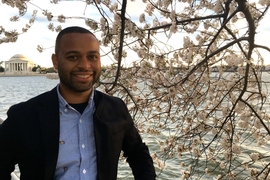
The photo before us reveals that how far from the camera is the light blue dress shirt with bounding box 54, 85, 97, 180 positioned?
1490 millimetres

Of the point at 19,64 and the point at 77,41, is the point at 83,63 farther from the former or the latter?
the point at 19,64

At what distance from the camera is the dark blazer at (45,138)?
1.43 meters

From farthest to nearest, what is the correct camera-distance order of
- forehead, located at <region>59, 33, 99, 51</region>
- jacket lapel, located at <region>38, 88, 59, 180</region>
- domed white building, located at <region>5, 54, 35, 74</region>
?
Answer: domed white building, located at <region>5, 54, 35, 74</region>, forehead, located at <region>59, 33, 99, 51</region>, jacket lapel, located at <region>38, 88, 59, 180</region>

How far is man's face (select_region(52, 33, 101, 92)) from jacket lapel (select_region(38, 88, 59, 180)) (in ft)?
0.41

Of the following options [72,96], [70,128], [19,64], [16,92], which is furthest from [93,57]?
[19,64]

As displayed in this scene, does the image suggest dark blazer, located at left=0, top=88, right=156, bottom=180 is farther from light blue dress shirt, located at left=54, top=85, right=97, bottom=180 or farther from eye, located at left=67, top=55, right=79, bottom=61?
eye, located at left=67, top=55, right=79, bottom=61

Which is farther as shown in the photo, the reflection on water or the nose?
the reflection on water

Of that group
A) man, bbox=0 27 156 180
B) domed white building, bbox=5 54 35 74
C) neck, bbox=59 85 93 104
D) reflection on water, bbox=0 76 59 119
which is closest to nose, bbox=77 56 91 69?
man, bbox=0 27 156 180

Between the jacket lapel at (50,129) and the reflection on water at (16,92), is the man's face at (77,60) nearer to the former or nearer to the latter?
the jacket lapel at (50,129)

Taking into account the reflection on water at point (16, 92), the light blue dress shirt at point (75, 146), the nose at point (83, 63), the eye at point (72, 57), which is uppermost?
the eye at point (72, 57)

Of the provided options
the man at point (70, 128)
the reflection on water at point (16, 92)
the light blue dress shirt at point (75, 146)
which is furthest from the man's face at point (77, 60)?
the reflection on water at point (16, 92)

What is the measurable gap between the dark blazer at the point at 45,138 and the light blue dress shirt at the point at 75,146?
3cm

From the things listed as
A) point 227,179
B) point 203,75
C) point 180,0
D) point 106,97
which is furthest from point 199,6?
point 106,97

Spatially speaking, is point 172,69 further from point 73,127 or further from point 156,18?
point 73,127
